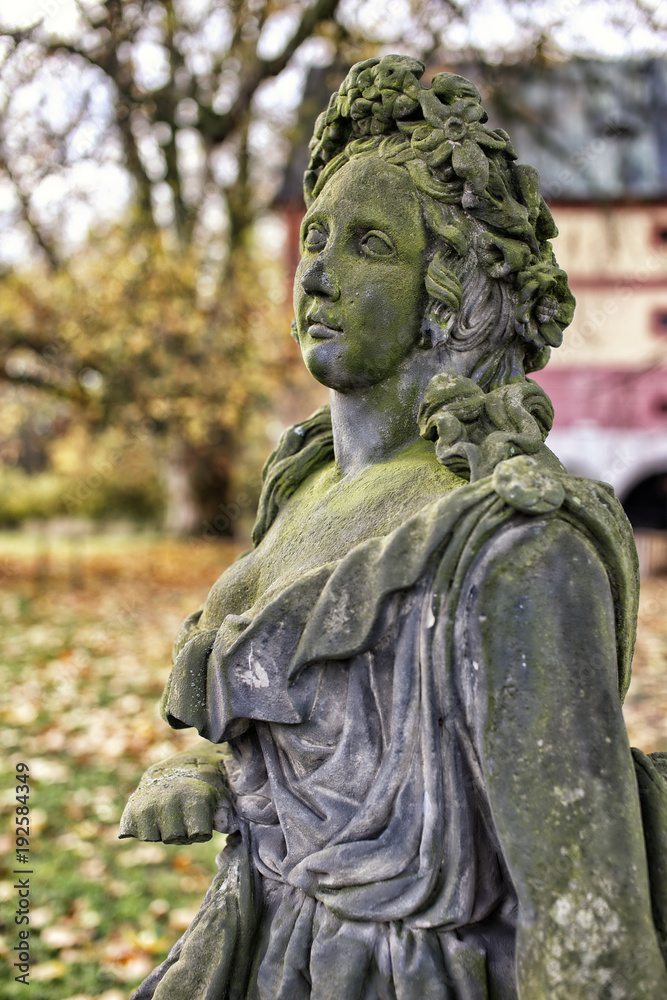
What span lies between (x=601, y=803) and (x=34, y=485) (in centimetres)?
2575

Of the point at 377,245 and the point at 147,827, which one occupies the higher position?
the point at 377,245

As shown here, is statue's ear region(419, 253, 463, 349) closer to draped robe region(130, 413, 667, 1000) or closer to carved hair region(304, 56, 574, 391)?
carved hair region(304, 56, 574, 391)

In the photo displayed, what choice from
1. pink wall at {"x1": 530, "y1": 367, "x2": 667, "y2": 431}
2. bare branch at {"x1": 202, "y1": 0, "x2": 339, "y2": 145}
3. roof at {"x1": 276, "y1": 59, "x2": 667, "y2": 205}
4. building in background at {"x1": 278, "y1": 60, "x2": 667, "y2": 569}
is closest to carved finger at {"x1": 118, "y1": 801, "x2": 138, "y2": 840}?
roof at {"x1": 276, "y1": 59, "x2": 667, "y2": 205}

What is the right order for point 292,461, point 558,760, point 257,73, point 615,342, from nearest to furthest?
point 558,760 → point 292,461 → point 257,73 → point 615,342

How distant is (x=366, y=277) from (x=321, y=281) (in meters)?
0.10

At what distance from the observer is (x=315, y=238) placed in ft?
6.23

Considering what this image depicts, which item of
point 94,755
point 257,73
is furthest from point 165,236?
point 94,755

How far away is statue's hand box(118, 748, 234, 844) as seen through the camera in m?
1.78

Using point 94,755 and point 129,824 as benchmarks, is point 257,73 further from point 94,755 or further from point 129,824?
point 129,824

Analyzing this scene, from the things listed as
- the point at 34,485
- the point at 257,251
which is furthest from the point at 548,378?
the point at 34,485

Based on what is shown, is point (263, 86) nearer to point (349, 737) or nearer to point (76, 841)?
point (76, 841)

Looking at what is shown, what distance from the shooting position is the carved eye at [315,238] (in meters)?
1.89

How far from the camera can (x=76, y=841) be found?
518 cm

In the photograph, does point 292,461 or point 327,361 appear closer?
point 327,361
